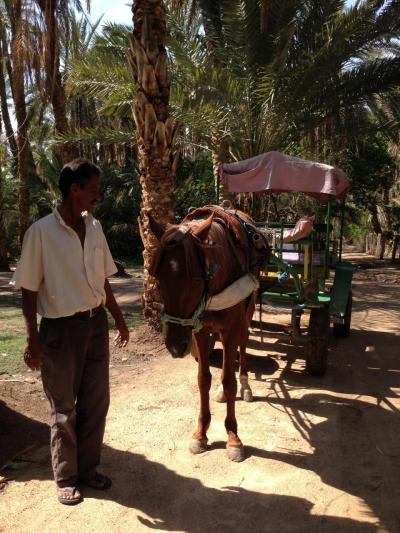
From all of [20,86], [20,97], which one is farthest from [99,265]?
[20,97]

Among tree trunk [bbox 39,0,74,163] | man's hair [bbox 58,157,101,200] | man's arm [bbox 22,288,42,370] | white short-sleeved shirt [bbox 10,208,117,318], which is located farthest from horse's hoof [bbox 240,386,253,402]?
tree trunk [bbox 39,0,74,163]

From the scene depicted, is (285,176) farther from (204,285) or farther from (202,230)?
(204,285)

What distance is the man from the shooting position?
2645 millimetres

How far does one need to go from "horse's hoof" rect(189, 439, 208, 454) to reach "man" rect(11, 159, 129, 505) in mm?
716

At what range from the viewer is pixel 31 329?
263 centimetres

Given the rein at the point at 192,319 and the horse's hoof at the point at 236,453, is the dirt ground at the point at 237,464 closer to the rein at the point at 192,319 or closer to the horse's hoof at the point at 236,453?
the horse's hoof at the point at 236,453

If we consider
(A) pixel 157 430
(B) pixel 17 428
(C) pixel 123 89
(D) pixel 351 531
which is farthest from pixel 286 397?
(C) pixel 123 89

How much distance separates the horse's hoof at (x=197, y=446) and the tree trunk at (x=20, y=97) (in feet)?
29.8

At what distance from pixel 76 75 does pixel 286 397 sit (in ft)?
27.0

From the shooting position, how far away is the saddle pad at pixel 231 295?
3.27 m

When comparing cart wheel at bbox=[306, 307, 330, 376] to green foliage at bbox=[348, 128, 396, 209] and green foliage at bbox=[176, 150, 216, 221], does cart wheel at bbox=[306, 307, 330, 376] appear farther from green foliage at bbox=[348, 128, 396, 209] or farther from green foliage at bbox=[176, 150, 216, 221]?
green foliage at bbox=[348, 128, 396, 209]

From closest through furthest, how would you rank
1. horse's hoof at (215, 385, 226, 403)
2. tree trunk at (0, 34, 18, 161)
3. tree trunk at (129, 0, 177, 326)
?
horse's hoof at (215, 385, 226, 403) < tree trunk at (129, 0, 177, 326) < tree trunk at (0, 34, 18, 161)

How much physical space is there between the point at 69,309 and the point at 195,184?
1597 centimetres

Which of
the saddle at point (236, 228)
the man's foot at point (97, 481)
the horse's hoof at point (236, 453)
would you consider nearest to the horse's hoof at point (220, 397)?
the horse's hoof at point (236, 453)
